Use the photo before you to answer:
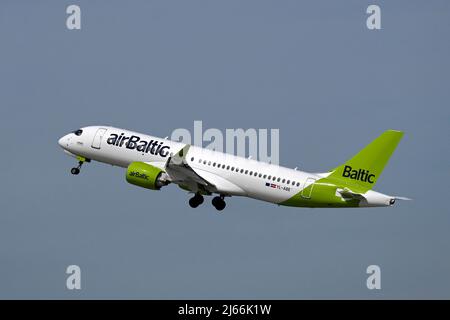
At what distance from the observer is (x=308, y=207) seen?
85.2 m

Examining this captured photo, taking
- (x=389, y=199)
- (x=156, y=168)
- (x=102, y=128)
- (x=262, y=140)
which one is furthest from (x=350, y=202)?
(x=102, y=128)

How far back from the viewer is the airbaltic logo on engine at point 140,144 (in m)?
89.1

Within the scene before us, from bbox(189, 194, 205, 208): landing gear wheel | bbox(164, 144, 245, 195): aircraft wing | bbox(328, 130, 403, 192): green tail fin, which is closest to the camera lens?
bbox(328, 130, 403, 192): green tail fin

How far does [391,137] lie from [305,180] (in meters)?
7.01

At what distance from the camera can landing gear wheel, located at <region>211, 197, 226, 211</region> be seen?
90062mm

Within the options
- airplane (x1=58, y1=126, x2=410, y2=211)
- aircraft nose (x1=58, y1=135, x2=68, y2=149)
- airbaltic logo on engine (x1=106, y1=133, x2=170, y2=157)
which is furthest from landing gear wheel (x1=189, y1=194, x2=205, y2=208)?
aircraft nose (x1=58, y1=135, x2=68, y2=149)

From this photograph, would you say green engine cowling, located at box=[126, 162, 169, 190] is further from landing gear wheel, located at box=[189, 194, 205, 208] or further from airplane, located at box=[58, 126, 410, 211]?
landing gear wheel, located at box=[189, 194, 205, 208]

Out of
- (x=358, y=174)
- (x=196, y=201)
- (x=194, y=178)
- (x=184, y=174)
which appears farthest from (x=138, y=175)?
(x=358, y=174)

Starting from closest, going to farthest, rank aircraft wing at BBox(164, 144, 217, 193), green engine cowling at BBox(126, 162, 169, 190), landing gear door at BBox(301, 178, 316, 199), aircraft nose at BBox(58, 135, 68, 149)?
landing gear door at BBox(301, 178, 316, 199) → aircraft wing at BBox(164, 144, 217, 193) → green engine cowling at BBox(126, 162, 169, 190) → aircraft nose at BBox(58, 135, 68, 149)

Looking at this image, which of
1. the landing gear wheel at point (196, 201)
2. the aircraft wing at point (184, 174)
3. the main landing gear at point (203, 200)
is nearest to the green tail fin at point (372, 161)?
the aircraft wing at point (184, 174)

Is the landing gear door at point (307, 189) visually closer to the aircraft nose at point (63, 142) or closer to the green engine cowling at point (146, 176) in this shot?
the green engine cowling at point (146, 176)

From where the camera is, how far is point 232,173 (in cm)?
8694

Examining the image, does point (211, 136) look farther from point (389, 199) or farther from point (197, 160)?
point (389, 199)

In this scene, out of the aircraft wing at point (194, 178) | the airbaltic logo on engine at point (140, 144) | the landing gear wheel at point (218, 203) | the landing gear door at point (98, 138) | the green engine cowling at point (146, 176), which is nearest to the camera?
the aircraft wing at point (194, 178)
